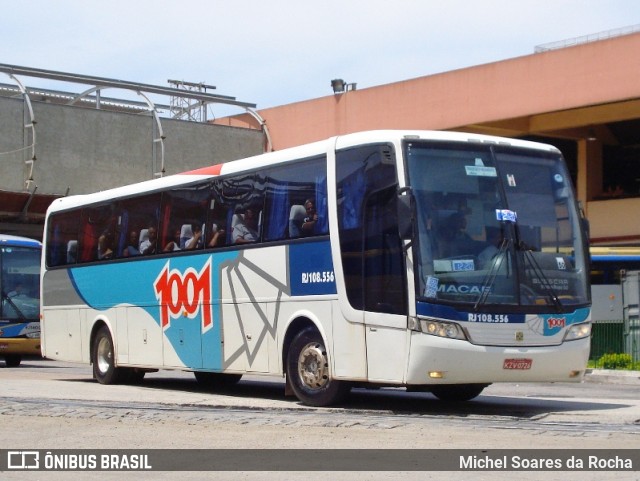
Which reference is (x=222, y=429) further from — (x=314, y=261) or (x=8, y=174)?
(x=8, y=174)

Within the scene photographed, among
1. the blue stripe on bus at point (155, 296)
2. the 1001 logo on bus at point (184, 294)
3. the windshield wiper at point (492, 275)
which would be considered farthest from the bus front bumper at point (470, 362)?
the 1001 logo on bus at point (184, 294)

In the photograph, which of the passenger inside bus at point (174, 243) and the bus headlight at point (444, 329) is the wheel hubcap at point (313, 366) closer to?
the bus headlight at point (444, 329)

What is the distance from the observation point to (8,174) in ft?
112

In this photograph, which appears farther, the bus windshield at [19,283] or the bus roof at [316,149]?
the bus windshield at [19,283]

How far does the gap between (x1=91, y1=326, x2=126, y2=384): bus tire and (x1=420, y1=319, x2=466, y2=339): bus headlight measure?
8331 mm

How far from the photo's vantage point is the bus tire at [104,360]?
19.5m

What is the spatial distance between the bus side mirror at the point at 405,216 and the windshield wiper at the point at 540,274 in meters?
1.35

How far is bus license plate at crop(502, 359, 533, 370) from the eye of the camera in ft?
41.6

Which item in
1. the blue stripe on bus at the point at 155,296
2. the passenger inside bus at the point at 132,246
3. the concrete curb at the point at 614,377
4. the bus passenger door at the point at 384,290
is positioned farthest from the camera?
the concrete curb at the point at 614,377

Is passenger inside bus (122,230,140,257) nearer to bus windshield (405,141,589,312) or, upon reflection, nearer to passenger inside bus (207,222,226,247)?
passenger inside bus (207,222,226,247)

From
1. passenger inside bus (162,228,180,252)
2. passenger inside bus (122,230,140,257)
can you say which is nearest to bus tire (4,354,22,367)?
passenger inside bus (122,230,140,257)

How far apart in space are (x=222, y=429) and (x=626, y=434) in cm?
389

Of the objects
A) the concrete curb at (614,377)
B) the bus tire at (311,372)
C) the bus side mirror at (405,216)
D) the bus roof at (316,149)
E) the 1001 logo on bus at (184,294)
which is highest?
the bus roof at (316,149)

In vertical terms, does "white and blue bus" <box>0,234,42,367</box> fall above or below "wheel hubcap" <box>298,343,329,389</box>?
above
